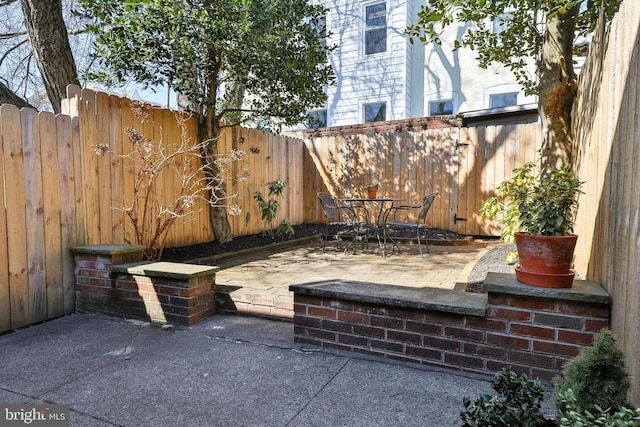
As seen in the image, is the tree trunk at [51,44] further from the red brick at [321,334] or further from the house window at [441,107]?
the house window at [441,107]

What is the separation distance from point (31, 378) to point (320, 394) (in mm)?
1590

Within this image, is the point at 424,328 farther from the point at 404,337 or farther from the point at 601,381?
the point at 601,381

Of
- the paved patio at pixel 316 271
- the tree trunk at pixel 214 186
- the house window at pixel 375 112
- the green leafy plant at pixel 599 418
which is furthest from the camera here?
the house window at pixel 375 112

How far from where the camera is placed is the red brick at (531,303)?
1992 mm

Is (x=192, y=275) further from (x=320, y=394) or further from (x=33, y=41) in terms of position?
(x=33, y=41)

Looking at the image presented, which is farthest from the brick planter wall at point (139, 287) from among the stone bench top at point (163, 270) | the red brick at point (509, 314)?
the red brick at point (509, 314)

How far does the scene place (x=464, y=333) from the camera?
216cm

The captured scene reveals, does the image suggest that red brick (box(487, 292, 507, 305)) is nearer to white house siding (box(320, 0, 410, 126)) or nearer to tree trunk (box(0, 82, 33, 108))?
tree trunk (box(0, 82, 33, 108))

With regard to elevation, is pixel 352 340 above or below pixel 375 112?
below

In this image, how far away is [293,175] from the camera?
306 inches

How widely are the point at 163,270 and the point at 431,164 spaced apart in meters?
5.25

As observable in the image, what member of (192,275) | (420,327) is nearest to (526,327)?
(420,327)

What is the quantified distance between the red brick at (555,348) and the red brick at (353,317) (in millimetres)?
914

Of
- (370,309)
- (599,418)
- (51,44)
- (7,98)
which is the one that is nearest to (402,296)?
(370,309)
